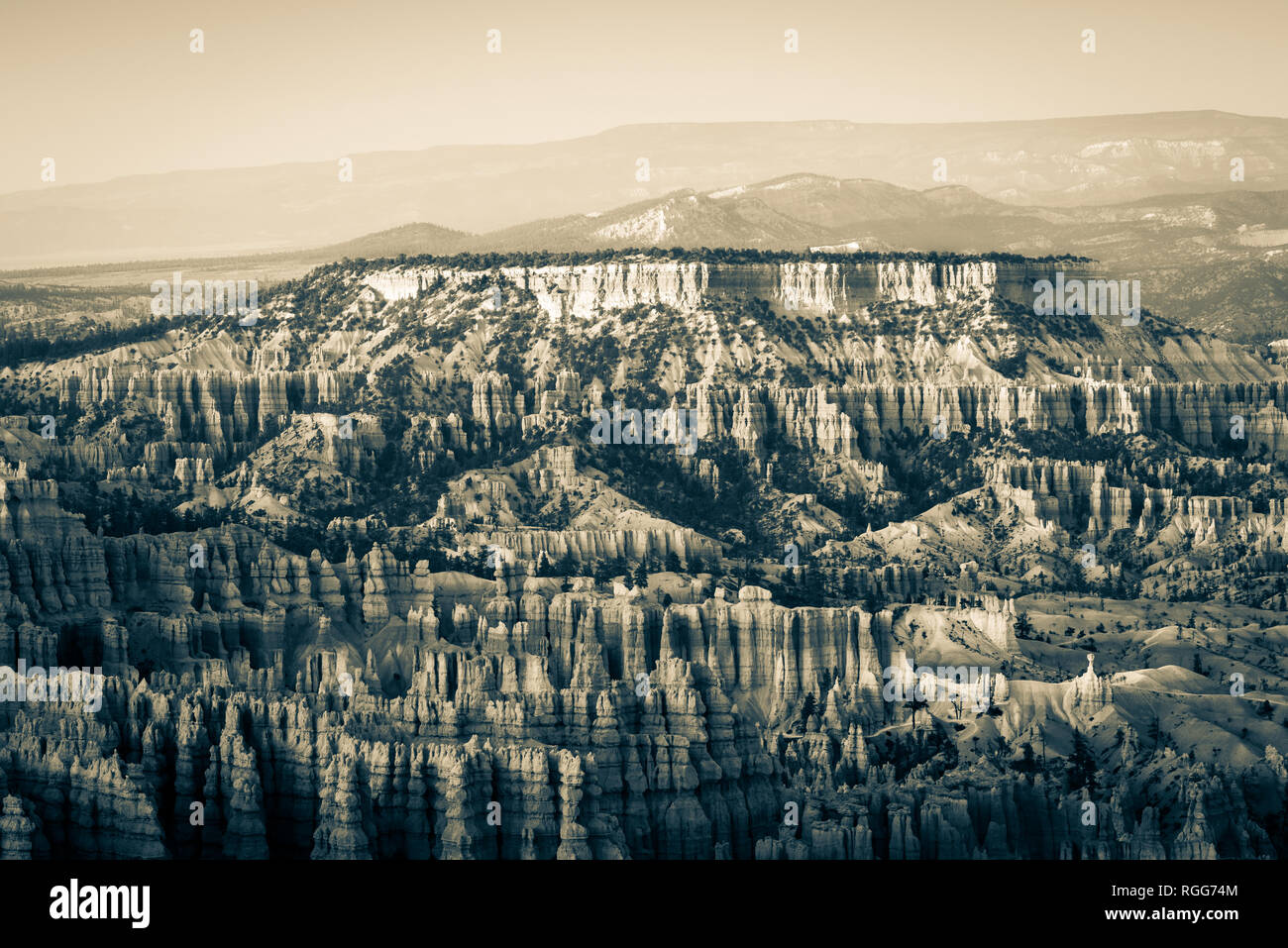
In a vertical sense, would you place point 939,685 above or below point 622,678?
below

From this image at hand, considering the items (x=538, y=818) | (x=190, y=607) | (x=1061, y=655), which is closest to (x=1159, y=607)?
→ (x=1061, y=655)

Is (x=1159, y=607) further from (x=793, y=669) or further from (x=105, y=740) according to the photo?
(x=105, y=740)

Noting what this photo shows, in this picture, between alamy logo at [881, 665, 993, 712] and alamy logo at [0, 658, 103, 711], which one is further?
alamy logo at [881, 665, 993, 712]
